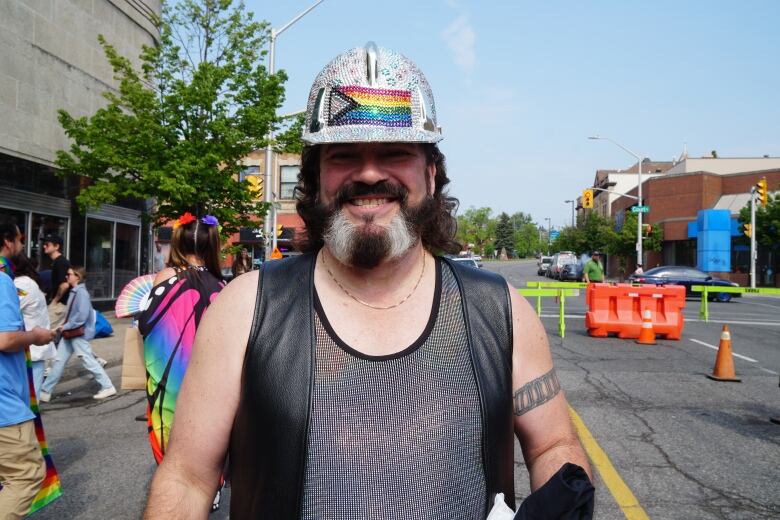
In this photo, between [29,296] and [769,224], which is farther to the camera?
[769,224]

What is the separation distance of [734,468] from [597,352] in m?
5.74

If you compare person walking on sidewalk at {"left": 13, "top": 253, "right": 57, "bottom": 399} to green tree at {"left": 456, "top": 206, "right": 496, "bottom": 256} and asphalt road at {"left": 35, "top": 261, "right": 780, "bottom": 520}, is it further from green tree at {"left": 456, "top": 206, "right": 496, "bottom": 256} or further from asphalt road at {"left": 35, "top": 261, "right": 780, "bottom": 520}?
green tree at {"left": 456, "top": 206, "right": 496, "bottom": 256}

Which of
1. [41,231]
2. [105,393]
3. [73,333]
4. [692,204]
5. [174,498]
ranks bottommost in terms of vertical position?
[105,393]

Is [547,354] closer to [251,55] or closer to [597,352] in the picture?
[597,352]

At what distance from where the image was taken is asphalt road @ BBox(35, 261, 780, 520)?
4.19 metres

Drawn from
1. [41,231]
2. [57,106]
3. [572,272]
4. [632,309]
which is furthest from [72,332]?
[572,272]

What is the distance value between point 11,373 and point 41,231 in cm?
1275

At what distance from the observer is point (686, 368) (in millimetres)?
9102

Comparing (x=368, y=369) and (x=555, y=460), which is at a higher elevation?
(x=368, y=369)

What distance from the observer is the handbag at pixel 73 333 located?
743 cm

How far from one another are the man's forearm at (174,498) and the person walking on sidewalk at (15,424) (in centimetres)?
218

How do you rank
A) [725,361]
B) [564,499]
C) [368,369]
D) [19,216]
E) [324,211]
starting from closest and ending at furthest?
[564,499] < [368,369] < [324,211] < [725,361] < [19,216]

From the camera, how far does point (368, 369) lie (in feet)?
5.23

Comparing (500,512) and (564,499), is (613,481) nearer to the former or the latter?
(500,512)
